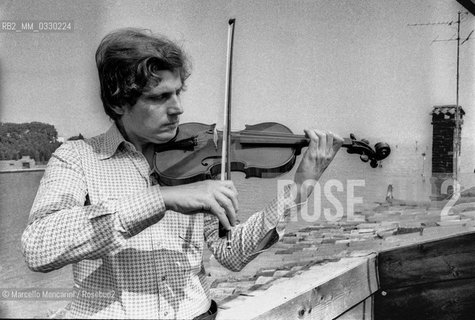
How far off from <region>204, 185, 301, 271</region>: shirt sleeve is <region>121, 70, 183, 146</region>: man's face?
0.22 m

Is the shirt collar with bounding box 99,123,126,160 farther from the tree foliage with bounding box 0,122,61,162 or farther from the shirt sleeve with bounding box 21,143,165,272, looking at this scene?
the tree foliage with bounding box 0,122,61,162

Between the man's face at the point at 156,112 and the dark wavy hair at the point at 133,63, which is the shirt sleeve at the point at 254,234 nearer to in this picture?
the man's face at the point at 156,112

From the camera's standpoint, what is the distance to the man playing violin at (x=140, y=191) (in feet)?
2.98

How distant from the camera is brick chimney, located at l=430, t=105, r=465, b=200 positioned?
1634mm

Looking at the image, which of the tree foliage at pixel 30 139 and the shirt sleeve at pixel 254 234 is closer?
the shirt sleeve at pixel 254 234

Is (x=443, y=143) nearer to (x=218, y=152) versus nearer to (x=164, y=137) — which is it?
(x=218, y=152)

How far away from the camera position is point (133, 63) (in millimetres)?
1047

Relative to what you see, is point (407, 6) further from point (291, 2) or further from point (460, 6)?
point (291, 2)

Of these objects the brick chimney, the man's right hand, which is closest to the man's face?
the man's right hand


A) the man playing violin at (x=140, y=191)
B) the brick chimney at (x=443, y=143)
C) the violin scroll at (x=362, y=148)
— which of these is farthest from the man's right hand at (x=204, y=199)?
the brick chimney at (x=443, y=143)

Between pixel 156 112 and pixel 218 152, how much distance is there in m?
0.17

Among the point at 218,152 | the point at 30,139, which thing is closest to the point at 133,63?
the point at 218,152

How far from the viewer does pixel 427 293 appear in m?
1.63

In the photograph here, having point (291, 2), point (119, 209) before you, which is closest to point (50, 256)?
point (119, 209)
